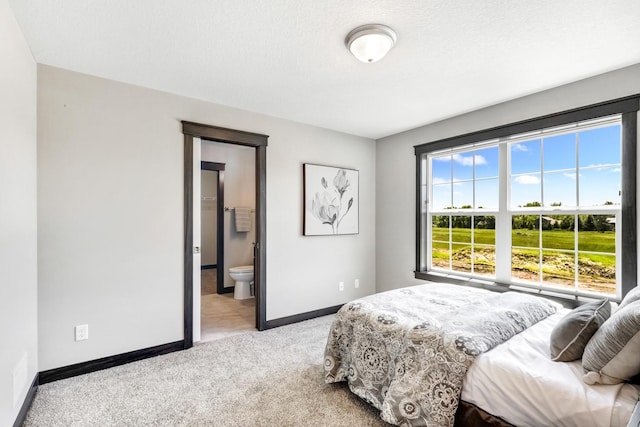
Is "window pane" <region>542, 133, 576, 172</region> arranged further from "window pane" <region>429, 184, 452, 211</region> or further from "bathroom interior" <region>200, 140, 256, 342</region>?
"bathroom interior" <region>200, 140, 256, 342</region>

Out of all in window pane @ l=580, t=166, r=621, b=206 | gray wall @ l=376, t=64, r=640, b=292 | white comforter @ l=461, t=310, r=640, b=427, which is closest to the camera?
white comforter @ l=461, t=310, r=640, b=427

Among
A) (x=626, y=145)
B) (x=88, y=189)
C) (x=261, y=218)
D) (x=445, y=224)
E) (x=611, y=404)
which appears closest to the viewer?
(x=611, y=404)

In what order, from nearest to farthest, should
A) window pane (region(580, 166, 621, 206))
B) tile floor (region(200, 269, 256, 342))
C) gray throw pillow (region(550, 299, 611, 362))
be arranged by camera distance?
gray throw pillow (region(550, 299, 611, 362))
window pane (region(580, 166, 621, 206))
tile floor (region(200, 269, 256, 342))

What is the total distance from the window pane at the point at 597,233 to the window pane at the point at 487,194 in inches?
29.1

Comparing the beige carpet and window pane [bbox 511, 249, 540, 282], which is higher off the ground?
window pane [bbox 511, 249, 540, 282]

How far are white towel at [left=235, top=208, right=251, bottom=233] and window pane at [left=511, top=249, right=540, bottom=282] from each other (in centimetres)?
399

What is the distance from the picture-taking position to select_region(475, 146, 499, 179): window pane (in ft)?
10.8

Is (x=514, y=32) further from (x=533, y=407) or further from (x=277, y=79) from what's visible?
(x=533, y=407)

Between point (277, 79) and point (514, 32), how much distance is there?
1725mm

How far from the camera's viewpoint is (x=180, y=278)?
2.98m

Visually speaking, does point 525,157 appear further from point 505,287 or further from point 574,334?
point 574,334

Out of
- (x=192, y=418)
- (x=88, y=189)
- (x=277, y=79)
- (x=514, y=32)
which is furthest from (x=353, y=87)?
(x=192, y=418)

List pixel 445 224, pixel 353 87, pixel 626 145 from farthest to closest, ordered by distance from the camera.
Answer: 1. pixel 445 224
2. pixel 353 87
3. pixel 626 145

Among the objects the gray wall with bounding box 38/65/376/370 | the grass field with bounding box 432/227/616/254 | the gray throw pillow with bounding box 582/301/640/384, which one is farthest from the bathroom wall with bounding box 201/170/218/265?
the gray throw pillow with bounding box 582/301/640/384
